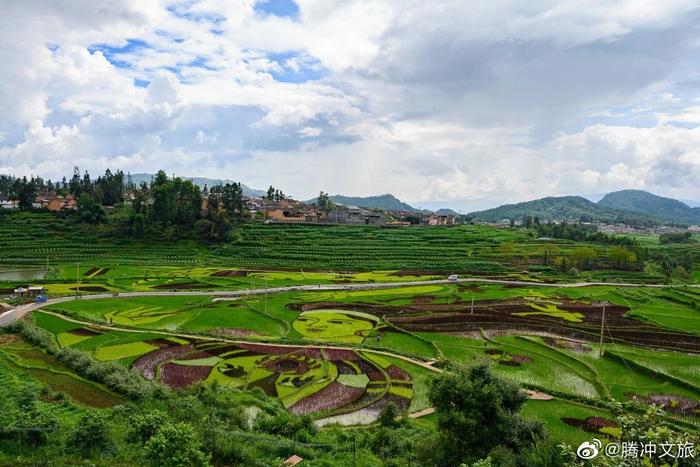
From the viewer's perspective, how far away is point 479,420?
19.0 meters

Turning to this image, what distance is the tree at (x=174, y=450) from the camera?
14914 millimetres

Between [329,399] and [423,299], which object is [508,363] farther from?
[423,299]

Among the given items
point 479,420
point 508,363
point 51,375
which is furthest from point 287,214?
point 479,420

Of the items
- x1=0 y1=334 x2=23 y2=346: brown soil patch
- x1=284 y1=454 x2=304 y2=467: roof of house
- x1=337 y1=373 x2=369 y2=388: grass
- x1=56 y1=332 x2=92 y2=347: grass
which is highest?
x1=284 y1=454 x2=304 y2=467: roof of house

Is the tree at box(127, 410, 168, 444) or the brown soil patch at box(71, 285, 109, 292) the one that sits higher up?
the tree at box(127, 410, 168, 444)

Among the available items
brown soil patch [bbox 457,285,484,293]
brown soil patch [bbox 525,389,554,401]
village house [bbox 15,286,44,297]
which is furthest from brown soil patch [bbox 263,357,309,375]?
brown soil patch [bbox 457,285,484,293]

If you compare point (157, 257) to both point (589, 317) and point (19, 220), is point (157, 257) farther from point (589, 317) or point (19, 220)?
point (589, 317)

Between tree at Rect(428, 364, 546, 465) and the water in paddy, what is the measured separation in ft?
249

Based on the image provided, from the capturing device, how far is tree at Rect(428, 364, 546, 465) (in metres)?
18.8

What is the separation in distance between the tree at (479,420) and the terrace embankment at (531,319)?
26177 millimetres

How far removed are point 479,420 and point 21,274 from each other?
85.4 m

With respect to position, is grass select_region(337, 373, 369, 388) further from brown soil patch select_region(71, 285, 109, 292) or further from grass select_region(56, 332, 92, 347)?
brown soil patch select_region(71, 285, 109, 292)

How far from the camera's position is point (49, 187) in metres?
179

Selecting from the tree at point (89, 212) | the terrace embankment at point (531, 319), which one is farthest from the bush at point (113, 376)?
the tree at point (89, 212)
